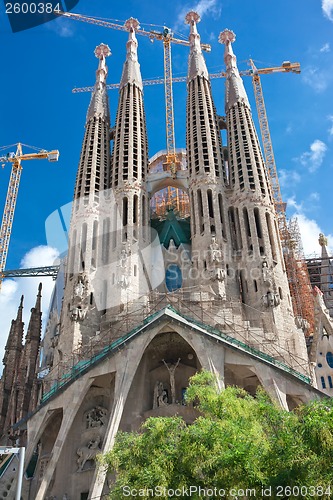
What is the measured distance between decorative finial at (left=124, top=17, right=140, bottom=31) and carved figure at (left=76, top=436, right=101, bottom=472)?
46.8 metres

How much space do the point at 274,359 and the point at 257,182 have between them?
1612 centimetres

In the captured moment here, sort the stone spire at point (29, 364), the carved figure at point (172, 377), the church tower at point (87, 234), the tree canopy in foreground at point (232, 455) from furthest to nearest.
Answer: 1. the stone spire at point (29, 364)
2. the church tower at point (87, 234)
3. the carved figure at point (172, 377)
4. the tree canopy in foreground at point (232, 455)

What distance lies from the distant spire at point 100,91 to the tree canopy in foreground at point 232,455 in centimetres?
3778

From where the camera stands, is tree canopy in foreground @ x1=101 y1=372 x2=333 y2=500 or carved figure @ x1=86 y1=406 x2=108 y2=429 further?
carved figure @ x1=86 y1=406 x2=108 y2=429

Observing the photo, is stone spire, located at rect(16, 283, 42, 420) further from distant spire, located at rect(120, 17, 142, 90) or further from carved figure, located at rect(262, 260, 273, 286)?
distant spire, located at rect(120, 17, 142, 90)

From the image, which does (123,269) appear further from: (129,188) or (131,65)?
(131,65)

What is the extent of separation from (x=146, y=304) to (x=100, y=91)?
2654 centimetres

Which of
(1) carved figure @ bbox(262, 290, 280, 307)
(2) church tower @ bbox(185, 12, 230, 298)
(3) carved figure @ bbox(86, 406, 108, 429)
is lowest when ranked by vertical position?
(3) carved figure @ bbox(86, 406, 108, 429)

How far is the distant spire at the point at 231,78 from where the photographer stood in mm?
47531

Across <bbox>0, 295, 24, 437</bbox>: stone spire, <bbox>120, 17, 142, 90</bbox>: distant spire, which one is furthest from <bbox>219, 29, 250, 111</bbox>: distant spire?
<bbox>0, 295, 24, 437</bbox>: stone spire

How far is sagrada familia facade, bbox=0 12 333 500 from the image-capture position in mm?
29375

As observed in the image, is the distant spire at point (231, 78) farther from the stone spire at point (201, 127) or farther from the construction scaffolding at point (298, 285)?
the construction scaffolding at point (298, 285)

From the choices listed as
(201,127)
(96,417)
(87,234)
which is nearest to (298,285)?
(201,127)

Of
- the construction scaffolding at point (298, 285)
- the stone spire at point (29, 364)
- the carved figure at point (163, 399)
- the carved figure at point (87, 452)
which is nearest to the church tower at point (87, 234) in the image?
the carved figure at point (87, 452)
